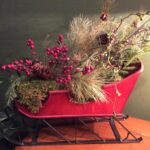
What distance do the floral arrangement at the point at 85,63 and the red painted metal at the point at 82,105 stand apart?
20 millimetres

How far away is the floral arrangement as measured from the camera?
902mm

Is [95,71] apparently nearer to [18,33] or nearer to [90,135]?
[90,135]

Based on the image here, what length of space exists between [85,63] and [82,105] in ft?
0.44

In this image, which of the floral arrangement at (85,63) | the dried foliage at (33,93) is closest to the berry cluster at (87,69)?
the floral arrangement at (85,63)

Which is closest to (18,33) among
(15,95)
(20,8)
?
(20,8)

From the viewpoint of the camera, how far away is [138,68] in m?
0.97

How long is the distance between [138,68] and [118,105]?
0.46ft

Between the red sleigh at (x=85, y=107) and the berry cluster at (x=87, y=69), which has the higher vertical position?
the berry cluster at (x=87, y=69)

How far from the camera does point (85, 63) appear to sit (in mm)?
913

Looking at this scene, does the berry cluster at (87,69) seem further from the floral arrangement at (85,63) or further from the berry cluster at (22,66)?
the berry cluster at (22,66)

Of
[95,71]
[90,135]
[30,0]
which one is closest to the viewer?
[95,71]

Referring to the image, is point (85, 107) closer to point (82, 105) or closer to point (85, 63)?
point (82, 105)

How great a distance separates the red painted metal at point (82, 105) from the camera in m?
0.92

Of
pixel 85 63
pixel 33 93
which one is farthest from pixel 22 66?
pixel 85 63
